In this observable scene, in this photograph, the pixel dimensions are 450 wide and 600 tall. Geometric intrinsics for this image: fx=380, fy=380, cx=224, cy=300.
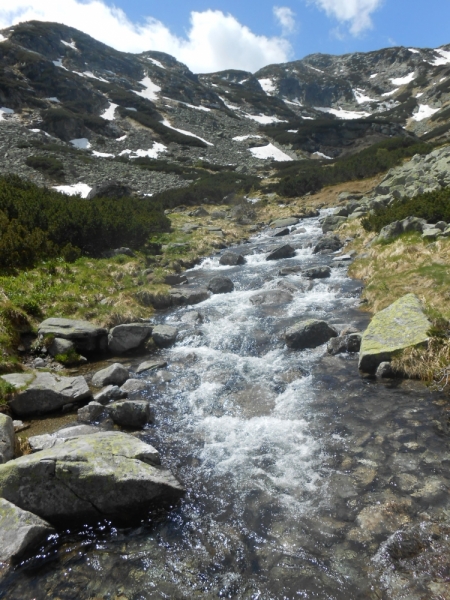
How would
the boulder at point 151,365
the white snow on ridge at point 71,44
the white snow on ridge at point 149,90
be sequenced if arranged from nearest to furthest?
1. the boulder at point 151,365
2. the white snow on ridge at point 149,90
3. the white snow on ridge at point 71,44

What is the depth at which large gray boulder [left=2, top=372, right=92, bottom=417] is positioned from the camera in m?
8.42

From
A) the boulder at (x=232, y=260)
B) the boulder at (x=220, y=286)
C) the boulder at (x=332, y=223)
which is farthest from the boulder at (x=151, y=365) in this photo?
the boulder at (x=332, y=223)

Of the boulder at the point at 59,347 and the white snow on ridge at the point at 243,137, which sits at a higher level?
the white snow on ridge at the point at 243,137

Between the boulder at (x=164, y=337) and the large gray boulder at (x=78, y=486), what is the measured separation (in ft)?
21.6

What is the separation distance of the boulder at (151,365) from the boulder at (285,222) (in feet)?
74.9

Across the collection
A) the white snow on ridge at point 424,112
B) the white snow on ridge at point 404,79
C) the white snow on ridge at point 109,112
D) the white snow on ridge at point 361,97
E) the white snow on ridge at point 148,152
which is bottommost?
the white snow on ridge at point 148,152

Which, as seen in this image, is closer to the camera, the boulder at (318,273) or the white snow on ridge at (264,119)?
the boulder at (318,273)

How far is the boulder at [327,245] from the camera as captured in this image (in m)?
22.4

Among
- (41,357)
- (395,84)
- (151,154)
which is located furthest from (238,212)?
(395,84)

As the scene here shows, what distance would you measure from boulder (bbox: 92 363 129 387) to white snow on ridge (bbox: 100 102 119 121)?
8191cm

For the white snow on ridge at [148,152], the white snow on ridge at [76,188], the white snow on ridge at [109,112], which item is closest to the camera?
the white snow on ridge at [76,188]

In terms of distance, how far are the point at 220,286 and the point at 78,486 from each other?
481 inches

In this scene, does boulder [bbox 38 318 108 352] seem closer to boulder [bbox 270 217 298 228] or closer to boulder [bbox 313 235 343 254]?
boulder [bbox 313 235 343 254]

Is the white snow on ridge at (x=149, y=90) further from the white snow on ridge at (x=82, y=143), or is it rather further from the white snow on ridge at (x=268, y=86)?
the white snow on ridge at (x=268, y=86)
